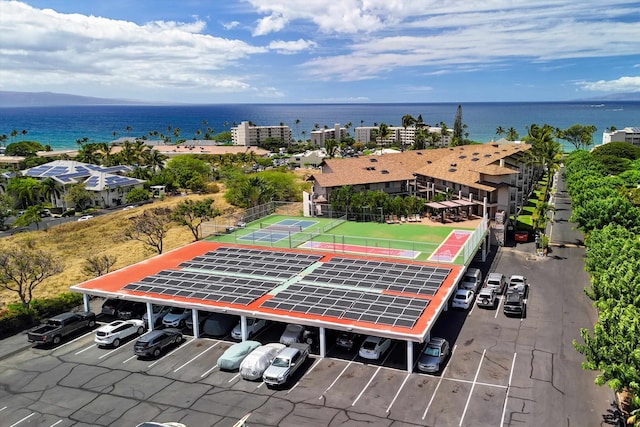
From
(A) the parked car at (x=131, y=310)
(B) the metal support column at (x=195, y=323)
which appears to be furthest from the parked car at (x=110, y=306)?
(B) the metal support column at (x=195, y=323)

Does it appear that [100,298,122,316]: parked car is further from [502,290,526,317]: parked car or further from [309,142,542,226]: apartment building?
[309,142,542,226]: apartment building

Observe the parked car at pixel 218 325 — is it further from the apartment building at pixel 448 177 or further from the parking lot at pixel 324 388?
the apartment building at pixel 448 177

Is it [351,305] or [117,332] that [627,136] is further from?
[117,332]

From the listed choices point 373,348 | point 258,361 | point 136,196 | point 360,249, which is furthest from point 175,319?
point 136,196

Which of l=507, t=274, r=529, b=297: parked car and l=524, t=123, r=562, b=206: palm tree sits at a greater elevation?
l=524, t=123, r=562, b=206: palm tree

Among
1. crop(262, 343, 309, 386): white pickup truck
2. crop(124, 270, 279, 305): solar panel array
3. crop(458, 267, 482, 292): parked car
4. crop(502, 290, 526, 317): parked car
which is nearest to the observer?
crop(262, 343, 309, 386): white pickup truck

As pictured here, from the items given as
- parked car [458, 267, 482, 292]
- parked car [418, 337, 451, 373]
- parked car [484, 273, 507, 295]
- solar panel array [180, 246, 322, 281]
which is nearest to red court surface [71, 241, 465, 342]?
solar panel array [180, 246, 322, 281]

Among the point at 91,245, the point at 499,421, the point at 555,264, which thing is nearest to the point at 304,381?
the point at 499,421

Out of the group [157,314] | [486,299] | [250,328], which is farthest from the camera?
[486,299]
